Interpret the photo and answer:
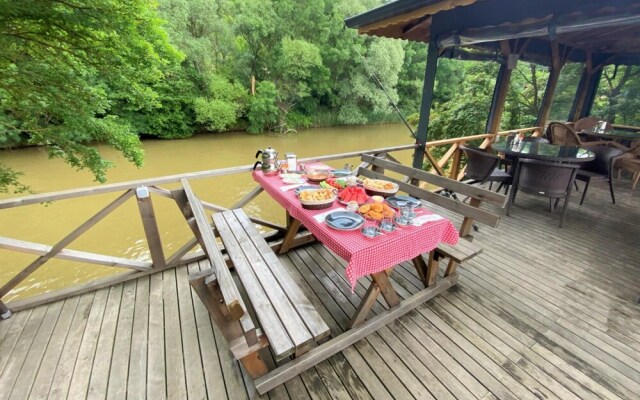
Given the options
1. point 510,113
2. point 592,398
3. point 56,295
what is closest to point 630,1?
point 592,398

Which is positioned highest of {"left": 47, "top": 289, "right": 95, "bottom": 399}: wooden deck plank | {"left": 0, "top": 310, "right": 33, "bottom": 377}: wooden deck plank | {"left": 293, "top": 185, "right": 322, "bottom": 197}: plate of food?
{"left": 293, "top": 185, "right": 322, "bottom": 197}: plate of food

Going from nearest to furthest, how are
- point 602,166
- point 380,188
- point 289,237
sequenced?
point 380,188
point 289,237
point 602,166

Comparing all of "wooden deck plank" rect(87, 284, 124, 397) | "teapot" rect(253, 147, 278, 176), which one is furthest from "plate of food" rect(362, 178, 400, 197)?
"wooden deck plank" rect(87, 284, 124, 397)

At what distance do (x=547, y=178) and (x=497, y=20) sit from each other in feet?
6.40

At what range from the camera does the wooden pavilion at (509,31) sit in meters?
2.49

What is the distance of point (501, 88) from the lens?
15.3 ft

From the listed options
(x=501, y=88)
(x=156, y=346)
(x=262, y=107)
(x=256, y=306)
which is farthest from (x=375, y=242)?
(x=262, y=107)

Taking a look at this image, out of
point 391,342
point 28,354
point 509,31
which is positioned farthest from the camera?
point 509,31

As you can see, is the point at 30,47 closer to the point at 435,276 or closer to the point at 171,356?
the point at 171,356

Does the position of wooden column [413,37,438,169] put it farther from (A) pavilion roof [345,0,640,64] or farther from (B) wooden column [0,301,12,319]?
(B) wooden column [0,301,12,319]

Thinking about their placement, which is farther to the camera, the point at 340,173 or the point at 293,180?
the point at 340,173

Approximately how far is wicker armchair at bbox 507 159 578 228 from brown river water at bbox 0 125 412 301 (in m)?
5.07

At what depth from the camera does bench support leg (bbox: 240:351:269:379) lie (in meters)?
1.34

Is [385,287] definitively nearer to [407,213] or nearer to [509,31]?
[407,213]
